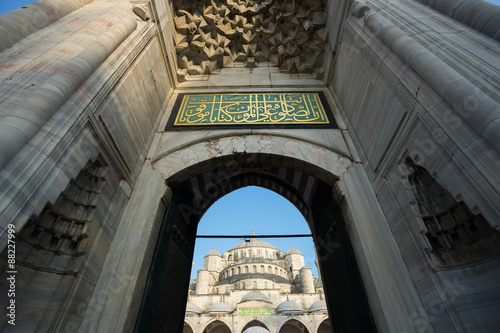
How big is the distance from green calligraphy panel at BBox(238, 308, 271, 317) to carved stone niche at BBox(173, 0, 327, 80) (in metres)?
24.3

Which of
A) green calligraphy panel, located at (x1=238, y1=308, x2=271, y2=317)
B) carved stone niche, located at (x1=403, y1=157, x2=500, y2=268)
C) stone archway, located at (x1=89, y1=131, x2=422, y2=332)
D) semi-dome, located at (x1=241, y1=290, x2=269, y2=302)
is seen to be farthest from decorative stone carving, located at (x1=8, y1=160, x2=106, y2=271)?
semi-dome, located at (x1=241, y1=290, x2=269, y2=302)

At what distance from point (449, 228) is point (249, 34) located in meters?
4.68

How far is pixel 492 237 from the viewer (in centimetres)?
190

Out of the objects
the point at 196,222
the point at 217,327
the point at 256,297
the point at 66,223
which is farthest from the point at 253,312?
the point at 66,223

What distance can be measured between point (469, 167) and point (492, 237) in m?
0.66

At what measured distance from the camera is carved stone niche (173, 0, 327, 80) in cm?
450

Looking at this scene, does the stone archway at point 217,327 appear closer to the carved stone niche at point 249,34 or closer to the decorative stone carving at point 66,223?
the carved stone niche at point 249,34

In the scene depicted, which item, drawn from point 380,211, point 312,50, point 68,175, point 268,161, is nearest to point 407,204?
point 380,211

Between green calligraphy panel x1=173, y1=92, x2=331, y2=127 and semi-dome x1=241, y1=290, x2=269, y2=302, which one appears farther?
semi-dome x1=241, y1=290, x2=269, y2=302

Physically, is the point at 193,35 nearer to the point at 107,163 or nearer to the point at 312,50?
the point at 312,50

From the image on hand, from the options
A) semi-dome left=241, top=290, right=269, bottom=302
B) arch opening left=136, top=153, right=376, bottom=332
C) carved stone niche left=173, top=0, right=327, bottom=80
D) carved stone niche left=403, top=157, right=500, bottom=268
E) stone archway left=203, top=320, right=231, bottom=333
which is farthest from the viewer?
semi-dome left=241, top=290, right=269, bottom=302

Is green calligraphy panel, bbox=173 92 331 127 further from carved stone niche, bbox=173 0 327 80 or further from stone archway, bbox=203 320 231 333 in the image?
stone archway, bbox=203 320 231 333

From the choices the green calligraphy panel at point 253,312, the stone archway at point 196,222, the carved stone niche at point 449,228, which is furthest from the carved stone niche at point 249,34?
the green calligraphy panel at point 253,312

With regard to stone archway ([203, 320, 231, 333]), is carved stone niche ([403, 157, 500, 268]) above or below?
below
